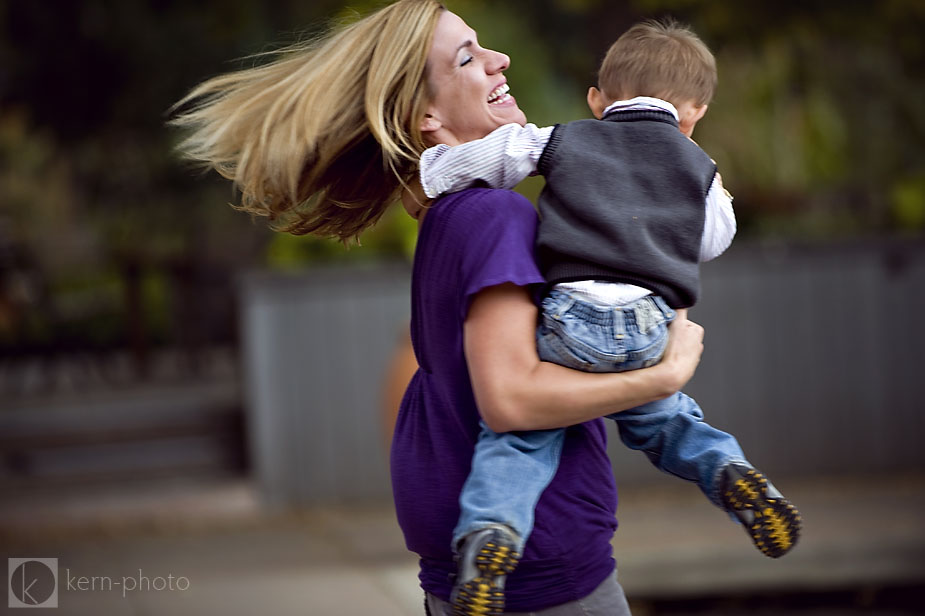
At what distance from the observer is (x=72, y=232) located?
11.8m

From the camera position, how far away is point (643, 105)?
191 cm

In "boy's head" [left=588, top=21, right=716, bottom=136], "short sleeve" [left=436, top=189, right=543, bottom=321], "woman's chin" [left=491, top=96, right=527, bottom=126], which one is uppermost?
"boy's head" [left=588, top=21, right=716, bottom=136]

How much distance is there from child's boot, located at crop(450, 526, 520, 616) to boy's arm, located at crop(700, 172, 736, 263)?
0.60 m

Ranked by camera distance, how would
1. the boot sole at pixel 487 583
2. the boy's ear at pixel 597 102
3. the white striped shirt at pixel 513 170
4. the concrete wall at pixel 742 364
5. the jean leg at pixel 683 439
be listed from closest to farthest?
1. the boot sole at pixel 487 583
2. the white striped shirt at pixel 513 170
3. the jean leg at pixel 683 439
4. the boy's ear at pixel 597 102
5. the concrete wall at pixel 742 364

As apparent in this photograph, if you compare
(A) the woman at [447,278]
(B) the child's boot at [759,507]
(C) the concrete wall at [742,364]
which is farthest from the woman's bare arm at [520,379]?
(C) the concrete wall at [742,364]

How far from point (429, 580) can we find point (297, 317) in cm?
561

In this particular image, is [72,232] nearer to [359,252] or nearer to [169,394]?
[169,394]

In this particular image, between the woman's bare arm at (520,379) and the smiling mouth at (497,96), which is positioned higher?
the smiling mouth at (497,96)

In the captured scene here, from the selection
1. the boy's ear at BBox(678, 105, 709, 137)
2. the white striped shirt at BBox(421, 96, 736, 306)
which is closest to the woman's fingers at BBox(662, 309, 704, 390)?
the white striped shirt at BBox(421, 96, 736, 306)

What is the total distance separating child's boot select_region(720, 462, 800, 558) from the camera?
185 centimetres

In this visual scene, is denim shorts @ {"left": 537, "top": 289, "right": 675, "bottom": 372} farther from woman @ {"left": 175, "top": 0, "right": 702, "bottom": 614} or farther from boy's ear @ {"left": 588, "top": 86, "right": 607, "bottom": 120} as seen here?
boy's ear @ {"left": 588, "top": 86, "right": 607, "bottom": 120}

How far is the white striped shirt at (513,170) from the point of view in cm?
180

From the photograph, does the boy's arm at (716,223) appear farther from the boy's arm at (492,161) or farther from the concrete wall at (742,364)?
the concrete wall at (742,364)

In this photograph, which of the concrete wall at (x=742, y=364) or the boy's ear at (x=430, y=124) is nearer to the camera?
the boy's ear at (x=430, y=124)
